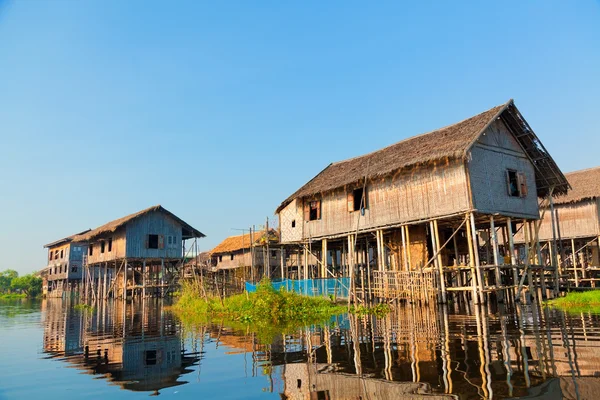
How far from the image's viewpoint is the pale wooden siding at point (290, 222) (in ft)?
83.1

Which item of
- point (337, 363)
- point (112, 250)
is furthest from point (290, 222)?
point (337, 363)

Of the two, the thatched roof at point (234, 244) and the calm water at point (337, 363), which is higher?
the thatched roof at point (234, 244)

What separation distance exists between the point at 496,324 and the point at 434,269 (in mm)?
7347

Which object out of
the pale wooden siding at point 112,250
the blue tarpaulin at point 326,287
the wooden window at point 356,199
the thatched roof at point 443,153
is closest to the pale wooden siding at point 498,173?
the thatched roof at point 443,153

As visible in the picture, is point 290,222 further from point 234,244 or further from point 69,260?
point 69,260

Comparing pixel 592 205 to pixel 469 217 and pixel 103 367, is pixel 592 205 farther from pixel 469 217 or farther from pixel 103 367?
pixel 103 367

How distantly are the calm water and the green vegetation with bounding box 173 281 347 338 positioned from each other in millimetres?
1934

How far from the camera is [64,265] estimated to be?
5244 cm

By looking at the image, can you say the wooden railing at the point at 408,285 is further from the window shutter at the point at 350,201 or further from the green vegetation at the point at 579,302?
the window shutter at the point at 350,201

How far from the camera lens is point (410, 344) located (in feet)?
26.2

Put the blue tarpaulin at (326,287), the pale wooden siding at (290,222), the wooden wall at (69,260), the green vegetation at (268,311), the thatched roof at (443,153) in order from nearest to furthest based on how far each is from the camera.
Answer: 1. the green vegetation at (268,311)
2. the thatched roof at (443,153)
3. the blue tarpaulin at (326,287)
4. the pale wooden siding at (290,222)
5. the wooden wall at (69,260)

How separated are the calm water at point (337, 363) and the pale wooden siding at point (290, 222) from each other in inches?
546

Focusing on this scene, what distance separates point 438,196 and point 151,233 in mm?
24017

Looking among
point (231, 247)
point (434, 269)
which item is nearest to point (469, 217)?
point (434, 269)
